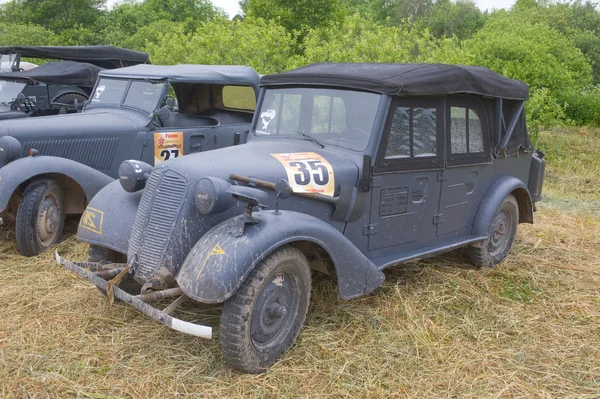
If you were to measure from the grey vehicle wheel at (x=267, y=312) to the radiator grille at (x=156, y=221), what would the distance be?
22.6 inches

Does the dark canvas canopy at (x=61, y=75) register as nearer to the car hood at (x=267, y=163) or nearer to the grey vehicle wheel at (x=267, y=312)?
the car hood at (x=267, y=163)

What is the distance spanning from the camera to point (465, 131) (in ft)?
16.0

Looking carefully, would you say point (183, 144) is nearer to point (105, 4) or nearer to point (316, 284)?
point (316, 284)

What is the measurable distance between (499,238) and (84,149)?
4324 mm

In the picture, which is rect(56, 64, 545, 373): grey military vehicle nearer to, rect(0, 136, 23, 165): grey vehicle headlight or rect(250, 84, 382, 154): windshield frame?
rect(250, 84, 382, 154): windshield frame

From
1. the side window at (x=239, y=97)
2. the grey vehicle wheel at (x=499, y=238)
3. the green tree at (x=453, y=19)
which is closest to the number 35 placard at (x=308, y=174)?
the grey vehicle wheel at (x=499, y=238)

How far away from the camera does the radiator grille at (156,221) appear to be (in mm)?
3537

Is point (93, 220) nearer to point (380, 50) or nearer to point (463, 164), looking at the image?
point (463, 164)

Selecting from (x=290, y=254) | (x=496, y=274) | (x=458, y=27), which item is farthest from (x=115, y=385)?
(x=458, y=27)

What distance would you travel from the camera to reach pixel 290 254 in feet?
11.4

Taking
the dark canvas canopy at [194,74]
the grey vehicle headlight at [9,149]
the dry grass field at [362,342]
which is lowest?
the dry grass field at [362,342]

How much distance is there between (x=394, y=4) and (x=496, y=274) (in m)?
43.2

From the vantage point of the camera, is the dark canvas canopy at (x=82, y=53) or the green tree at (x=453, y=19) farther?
the green tree at (x=453, y=19)

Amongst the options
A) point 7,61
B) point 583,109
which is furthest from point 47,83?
point 583,109
